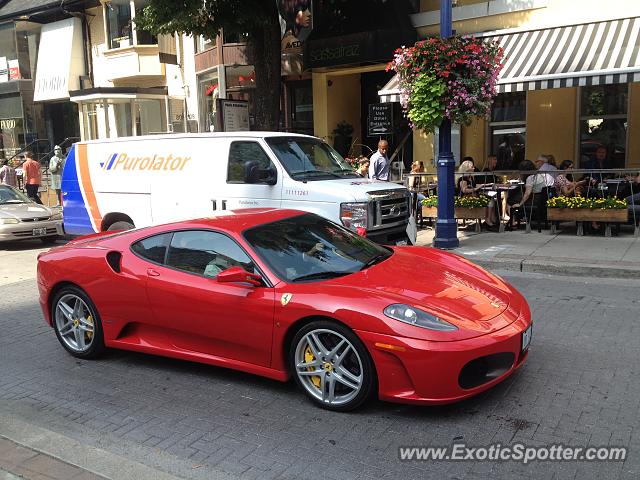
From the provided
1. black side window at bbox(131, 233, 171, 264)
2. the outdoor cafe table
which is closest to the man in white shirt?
the outdoor cafe table

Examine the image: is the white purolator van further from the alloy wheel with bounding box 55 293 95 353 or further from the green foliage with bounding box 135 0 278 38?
the green foliage with bounding box 135 0 278 38

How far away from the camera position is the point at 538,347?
5.39 meters

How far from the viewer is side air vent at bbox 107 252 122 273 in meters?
5.27

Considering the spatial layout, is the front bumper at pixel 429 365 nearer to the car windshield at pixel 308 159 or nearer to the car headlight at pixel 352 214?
the car headlight at pixel 352 214

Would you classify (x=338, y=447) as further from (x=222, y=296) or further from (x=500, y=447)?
(x=222, y=296)

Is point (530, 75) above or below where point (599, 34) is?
below

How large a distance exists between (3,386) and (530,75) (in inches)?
411

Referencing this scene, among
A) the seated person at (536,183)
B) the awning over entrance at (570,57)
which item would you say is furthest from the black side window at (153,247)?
the awning over entrance at (570,57)

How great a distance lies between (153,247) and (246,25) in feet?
32.9

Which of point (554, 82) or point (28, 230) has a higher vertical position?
point (554, 82)

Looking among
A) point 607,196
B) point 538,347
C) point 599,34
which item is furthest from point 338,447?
point 599,34

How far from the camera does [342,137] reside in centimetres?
1767

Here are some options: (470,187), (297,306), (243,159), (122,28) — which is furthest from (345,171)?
(122,28)

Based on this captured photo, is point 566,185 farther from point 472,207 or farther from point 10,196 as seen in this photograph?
point 10,196
